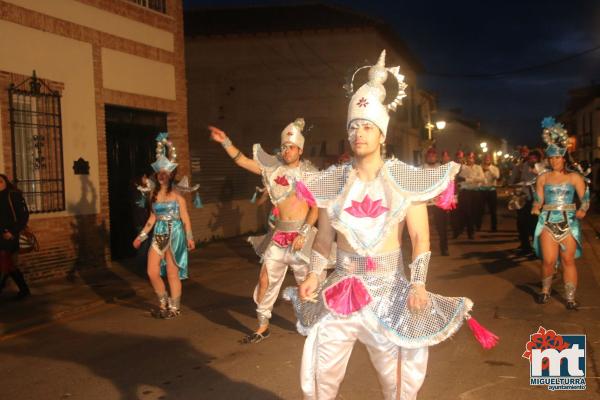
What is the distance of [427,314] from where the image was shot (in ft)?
12.1

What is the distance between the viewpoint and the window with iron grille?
1088 cm

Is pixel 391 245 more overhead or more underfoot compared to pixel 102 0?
more underfoot

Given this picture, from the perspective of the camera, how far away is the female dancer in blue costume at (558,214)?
8.02 m

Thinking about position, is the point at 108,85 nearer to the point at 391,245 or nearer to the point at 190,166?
the point at 190,166

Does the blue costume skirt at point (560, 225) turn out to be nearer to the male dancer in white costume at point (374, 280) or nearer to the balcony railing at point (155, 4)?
the male dancer in white costume at point (374, 280)

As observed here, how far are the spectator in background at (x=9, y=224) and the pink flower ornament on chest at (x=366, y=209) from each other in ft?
22.5

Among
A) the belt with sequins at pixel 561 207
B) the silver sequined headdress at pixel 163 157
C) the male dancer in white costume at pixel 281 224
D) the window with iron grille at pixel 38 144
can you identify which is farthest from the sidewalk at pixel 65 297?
the belt with sequins at pixel 561 207

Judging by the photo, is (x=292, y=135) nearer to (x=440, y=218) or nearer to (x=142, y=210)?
(x=142, y=210)

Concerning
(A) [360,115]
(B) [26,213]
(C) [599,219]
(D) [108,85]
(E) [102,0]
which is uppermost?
(E) [102,0]

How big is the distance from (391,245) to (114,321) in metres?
5.36

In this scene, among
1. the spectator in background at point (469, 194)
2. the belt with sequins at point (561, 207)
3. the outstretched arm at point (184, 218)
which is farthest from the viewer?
the spectator in background at point (469, 194)

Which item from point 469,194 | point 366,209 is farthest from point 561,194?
point 469,194

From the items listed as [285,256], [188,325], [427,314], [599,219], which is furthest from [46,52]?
[599,219]

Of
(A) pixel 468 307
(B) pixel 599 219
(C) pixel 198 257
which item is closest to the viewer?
(A) pixel 468 307
